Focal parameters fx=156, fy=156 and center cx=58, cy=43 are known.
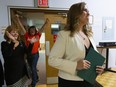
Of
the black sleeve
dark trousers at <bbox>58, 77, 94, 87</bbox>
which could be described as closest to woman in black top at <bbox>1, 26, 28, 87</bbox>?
the black sleeve

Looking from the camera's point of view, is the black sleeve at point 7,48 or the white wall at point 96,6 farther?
the white wall at point 96,6

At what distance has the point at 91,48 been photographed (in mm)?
1129

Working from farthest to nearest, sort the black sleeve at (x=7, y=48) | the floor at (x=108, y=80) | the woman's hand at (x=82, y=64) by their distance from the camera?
1. the floor at (x=108, y=80)
2. the black sleeve at (x=7, y=48)
3. the woman's hand at (x=82, y=64)

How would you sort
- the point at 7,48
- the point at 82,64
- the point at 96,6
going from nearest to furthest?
the point at 82,64 < the point at 7,48 < the point at 96,6

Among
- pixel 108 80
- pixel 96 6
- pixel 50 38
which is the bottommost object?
pixel 108 80

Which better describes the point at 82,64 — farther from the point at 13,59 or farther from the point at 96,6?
the point at 96,6

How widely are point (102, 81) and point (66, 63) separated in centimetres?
298

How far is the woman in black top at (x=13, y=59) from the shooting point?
2.00 m

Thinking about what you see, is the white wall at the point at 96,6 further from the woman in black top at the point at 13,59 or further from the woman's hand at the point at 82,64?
→ the woman's hand at the point at 82,64

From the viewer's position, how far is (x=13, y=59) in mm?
2012

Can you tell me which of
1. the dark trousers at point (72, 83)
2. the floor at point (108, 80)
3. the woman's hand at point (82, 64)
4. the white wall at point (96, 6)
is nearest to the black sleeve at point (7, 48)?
the dark trousers at point (72, 83)

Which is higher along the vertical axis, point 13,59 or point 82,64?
point 82,64

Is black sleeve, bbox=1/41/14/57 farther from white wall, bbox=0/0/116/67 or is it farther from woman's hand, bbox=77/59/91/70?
white wall, bbox=0/0/116/67

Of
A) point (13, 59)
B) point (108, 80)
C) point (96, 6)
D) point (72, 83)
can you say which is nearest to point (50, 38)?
point (96, 6)
